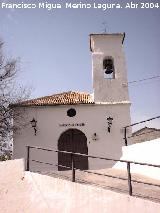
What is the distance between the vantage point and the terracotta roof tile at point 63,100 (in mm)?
17438

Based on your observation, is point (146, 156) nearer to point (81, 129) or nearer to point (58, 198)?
point (58, 198)

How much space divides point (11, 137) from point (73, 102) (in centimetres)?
386

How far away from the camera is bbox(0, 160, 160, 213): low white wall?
7.07 metres

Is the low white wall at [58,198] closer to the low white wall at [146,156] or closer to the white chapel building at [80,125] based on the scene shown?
the low white wall at [146,156]

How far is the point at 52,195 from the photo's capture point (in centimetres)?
758

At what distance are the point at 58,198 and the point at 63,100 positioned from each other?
10969 millimetres

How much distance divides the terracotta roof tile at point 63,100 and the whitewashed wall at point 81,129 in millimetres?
242

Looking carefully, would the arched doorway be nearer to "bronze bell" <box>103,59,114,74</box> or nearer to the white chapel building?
the white chapel building

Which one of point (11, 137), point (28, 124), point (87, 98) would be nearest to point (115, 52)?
point (87, 98)

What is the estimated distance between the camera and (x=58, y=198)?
7.48 metres

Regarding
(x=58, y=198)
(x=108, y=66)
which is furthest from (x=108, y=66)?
(x=58, y=198)

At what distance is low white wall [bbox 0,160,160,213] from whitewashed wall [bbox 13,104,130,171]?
333 inches

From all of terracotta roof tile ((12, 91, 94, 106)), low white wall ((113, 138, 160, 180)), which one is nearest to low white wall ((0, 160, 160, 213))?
low white wall ((113, 138, 160, 180))

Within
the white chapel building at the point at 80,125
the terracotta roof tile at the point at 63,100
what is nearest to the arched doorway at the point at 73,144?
the white chapel building at the point at 80,125
